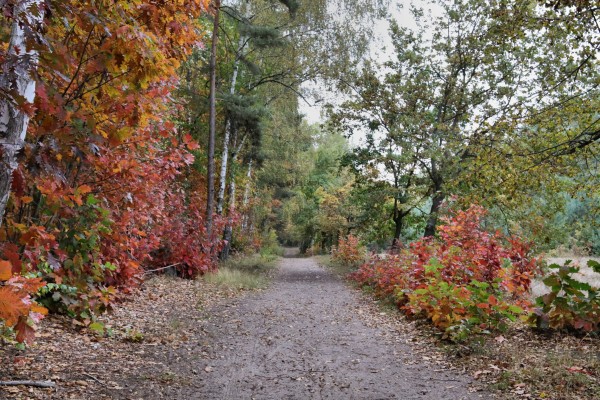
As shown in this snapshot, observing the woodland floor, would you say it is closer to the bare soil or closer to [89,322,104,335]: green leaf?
the bare soil

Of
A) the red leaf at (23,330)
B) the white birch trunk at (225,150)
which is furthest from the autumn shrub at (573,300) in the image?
the white birch trunk at (225,150)

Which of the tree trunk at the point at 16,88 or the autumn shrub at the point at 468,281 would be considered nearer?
the tree trunk at the point at 16,88

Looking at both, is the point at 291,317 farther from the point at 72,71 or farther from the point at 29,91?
the point at 29,91

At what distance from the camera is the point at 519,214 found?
13.6 metres

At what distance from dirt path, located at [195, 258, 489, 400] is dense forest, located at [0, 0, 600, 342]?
163cm

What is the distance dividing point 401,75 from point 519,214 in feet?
20.7

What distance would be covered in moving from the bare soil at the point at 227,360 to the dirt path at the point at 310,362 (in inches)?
0.5

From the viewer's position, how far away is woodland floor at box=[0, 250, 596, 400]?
425 centimetres

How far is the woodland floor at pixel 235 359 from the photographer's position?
4.25 metres

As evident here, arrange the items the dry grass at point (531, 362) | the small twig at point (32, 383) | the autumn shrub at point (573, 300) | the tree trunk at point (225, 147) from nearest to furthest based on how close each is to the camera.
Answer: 1. the small twig at point (32, 383)
2. the dry grass at point (531, 362)
3. the autumn shrub at point (573, 300)
4. the tree trunk at point (225, 147)

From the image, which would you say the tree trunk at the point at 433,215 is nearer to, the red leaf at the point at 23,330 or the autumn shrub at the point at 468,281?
the autumn shrub at the point at 468,281

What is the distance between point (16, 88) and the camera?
244 centimetres

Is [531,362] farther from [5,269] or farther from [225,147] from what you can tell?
[225,147]

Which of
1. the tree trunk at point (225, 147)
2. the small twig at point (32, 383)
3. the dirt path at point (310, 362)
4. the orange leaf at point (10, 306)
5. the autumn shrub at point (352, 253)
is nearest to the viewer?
the orange leaf at point (10, 306)
